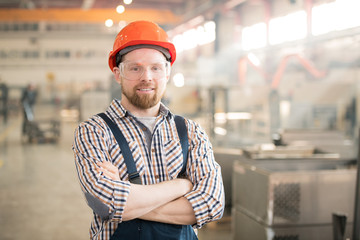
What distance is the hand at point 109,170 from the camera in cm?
156

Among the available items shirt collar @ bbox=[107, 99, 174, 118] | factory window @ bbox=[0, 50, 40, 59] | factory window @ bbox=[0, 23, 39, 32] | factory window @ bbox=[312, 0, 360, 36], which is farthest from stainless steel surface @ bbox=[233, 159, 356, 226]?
factory window @ bbox=[0, 23, 39, 32]

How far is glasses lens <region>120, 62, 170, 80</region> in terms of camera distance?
1.65 metres

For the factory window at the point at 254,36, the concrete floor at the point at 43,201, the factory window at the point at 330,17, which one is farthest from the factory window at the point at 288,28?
the concrete floor at the point at 43,201

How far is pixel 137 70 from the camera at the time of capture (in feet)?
5.44

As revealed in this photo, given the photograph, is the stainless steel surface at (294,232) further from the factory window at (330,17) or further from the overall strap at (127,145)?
the factory window at (330,17)

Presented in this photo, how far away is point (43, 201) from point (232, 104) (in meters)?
6.52

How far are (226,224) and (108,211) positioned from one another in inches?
128

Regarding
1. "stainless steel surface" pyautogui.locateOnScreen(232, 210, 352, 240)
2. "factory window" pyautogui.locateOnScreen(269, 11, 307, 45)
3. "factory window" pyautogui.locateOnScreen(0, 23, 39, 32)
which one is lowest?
"stainless steel surface" pyautogui.locateOnScreen(232, 210, 352, 240)

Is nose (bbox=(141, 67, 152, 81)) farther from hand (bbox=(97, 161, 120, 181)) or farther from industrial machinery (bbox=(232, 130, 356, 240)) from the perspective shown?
industrial machinery (bbox=(232, 130, 356, 240))

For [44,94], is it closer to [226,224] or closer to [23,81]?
[23,81]

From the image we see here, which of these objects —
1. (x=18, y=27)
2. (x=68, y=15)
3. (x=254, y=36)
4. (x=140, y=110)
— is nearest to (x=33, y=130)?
(x=68, y=15)

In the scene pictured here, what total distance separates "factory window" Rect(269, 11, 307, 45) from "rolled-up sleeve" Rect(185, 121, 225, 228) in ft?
32.5

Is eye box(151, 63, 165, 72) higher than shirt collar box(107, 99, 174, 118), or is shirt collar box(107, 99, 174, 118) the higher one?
eye box(151, 63, 165, 72)

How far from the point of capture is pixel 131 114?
1714 mm
